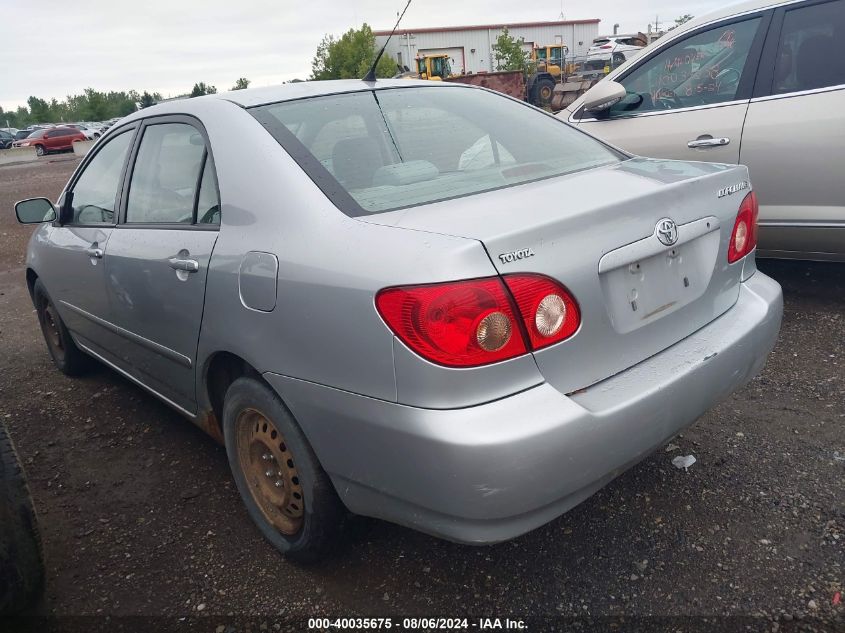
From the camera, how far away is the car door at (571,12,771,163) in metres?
4.25

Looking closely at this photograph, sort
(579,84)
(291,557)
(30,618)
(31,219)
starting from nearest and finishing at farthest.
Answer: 1. (30,618)
2. (291,557)
3. (31,219)
4. (579,84)

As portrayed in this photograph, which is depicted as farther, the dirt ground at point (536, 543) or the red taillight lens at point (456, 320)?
the dirt ground at point (536, 543)

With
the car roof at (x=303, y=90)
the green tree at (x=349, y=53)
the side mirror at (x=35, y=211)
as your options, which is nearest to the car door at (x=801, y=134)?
the car roof at (x=303, y=90)

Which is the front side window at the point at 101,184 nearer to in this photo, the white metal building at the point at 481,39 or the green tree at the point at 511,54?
the green tree at the point at 511,54

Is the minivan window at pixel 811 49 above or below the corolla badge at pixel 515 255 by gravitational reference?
above

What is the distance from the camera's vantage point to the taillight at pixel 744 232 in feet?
7.89

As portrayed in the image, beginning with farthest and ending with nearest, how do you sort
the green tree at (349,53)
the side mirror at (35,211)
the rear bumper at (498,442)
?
1. the green tree at (349,53)
2. the side mirror at (35,211)
3. the rear bumper at (498,442)

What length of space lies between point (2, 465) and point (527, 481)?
1636mm

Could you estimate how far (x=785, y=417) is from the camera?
3115 millimetres

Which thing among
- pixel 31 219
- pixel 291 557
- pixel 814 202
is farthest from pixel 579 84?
pixel 291 557

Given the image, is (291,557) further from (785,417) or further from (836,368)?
(836,368)

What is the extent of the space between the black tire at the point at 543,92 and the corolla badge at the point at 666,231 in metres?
20.7

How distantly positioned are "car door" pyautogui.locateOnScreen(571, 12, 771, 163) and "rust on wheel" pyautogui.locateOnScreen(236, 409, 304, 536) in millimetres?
3243

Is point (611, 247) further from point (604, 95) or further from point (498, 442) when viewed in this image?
point (604, 95)
